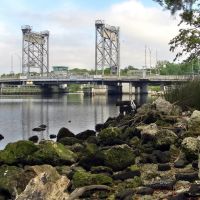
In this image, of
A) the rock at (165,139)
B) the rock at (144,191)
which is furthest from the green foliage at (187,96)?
the rock at (144,191)

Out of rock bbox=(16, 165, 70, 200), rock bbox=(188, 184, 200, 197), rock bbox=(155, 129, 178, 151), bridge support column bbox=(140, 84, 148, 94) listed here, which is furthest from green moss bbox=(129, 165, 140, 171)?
bridge support column bbox=(140, 84, 148, 94)

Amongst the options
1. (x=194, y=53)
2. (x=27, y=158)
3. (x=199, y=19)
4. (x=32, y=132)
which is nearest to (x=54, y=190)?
(x=27, y=158)

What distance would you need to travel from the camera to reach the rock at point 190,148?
57.1 feet

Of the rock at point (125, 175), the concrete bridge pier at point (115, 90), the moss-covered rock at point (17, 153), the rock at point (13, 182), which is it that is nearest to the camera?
the rock at point (13, 182)

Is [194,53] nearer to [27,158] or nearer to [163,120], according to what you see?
[163,120]

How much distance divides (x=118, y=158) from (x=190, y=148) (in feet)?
8.84

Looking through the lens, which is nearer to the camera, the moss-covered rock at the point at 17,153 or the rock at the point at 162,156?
the rock at the point at 162,156

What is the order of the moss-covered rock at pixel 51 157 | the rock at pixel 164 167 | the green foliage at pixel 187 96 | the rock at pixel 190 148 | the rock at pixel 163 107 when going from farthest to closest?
the green foliage at pixel 187 96, the rock at pixel 163 107, the moss-covered rock at pixel 51 157, the rock at pixel 190 148, the rock at pixel 164 167

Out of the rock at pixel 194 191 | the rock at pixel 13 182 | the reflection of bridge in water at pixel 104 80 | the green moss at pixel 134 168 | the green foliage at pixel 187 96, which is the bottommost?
the rock at pixel 13 182

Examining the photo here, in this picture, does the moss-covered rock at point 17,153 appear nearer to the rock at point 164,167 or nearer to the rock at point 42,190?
the rock at point 164,167

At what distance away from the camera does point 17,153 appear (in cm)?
2073

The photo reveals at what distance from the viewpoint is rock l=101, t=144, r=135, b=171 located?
18016 mm

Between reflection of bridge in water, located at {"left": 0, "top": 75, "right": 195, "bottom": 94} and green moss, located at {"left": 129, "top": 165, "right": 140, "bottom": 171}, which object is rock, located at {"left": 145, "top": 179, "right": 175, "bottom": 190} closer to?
green moss, located at {"left": 129, "top": 165, "right": 140, "bottom": 171}

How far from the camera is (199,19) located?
23891mm
